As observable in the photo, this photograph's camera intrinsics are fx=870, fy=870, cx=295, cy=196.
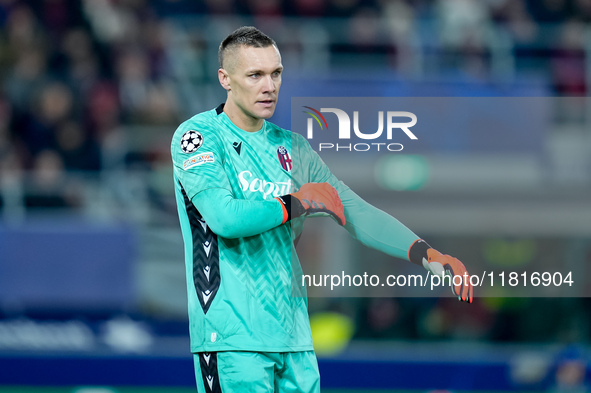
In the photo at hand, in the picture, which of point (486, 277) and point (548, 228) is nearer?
point (486, 277)

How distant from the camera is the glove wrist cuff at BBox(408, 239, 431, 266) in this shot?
12.5 ft

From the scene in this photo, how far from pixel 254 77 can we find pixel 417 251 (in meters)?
1.04

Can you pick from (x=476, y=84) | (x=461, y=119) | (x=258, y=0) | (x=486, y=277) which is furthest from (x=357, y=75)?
(x=486, y=277)

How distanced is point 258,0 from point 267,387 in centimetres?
948

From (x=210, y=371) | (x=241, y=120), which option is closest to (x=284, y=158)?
(x=241, y=120)

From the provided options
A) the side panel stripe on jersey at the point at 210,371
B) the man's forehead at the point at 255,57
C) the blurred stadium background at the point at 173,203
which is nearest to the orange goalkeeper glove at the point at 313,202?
the man's forehead at the point at 255,57

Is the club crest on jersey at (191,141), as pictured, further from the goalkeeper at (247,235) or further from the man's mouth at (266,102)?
the man's mouth at (266,102)

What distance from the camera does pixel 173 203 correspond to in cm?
984

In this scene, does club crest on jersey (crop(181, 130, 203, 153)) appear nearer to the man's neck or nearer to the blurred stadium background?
the man's neck

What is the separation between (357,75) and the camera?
35.2 ft

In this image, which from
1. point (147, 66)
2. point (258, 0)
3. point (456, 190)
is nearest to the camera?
point (456, 190)

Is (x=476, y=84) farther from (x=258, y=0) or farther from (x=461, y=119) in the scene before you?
(x=461, y=119)

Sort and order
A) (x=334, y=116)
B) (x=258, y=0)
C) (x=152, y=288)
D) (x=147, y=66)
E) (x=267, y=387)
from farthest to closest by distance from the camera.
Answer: (x=258, y=0), (x=147, y=66), (x=152, y=288), (x=334, y=116), (x=267, y=387)

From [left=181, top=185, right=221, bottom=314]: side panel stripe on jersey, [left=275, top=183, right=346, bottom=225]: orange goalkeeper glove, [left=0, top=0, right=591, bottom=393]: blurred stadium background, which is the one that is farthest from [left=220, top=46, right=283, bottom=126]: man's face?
[left=0, top=0, right=591, bottom=393]: blurred stadium background
